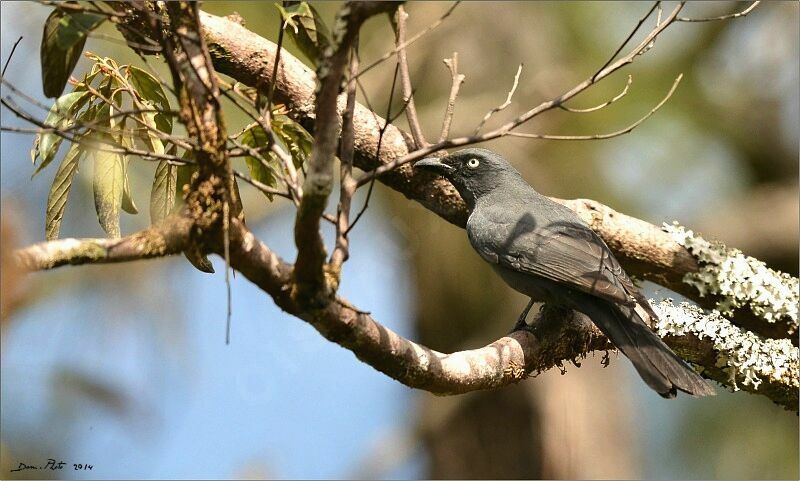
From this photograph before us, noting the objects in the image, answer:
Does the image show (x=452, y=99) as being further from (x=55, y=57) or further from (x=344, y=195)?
(x=55, y=57)

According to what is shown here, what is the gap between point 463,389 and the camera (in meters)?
3.01

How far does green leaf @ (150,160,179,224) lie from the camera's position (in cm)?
287

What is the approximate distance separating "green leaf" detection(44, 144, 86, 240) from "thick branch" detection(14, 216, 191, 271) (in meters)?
0.74

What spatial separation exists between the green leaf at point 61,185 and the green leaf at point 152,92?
0.30 meters

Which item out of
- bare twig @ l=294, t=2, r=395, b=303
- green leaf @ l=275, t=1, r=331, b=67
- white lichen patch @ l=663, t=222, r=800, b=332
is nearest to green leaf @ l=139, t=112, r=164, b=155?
green leaf @ l=275, t=1, r=331, b=67

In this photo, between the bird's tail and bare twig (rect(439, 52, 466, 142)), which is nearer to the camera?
bare twig (rect(439, 52, 466, 142))

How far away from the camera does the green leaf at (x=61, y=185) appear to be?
282 centimetres

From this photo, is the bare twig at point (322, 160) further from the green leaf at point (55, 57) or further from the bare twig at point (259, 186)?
the green leaf at point (55, 57)

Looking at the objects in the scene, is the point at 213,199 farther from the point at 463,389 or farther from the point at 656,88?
the point at 656,88

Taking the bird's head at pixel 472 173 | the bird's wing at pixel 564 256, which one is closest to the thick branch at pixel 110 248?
the bird's wing at pixel 564 256

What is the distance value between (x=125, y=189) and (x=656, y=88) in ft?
19.8

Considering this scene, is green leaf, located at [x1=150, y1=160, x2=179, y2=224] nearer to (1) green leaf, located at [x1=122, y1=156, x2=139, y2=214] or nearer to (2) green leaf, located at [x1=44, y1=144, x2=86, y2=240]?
(1) green leaf, located at [x1=122, y1=156, x2=139, y2=214]

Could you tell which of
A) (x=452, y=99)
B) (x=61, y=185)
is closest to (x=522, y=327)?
(x=452, y=99)

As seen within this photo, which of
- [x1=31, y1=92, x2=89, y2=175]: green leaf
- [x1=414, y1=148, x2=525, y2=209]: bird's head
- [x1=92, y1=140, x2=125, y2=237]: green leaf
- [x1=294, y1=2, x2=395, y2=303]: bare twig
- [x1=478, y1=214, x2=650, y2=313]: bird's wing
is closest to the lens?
[x1=294, y1=2, x2=395, y2=303]: bare twig
